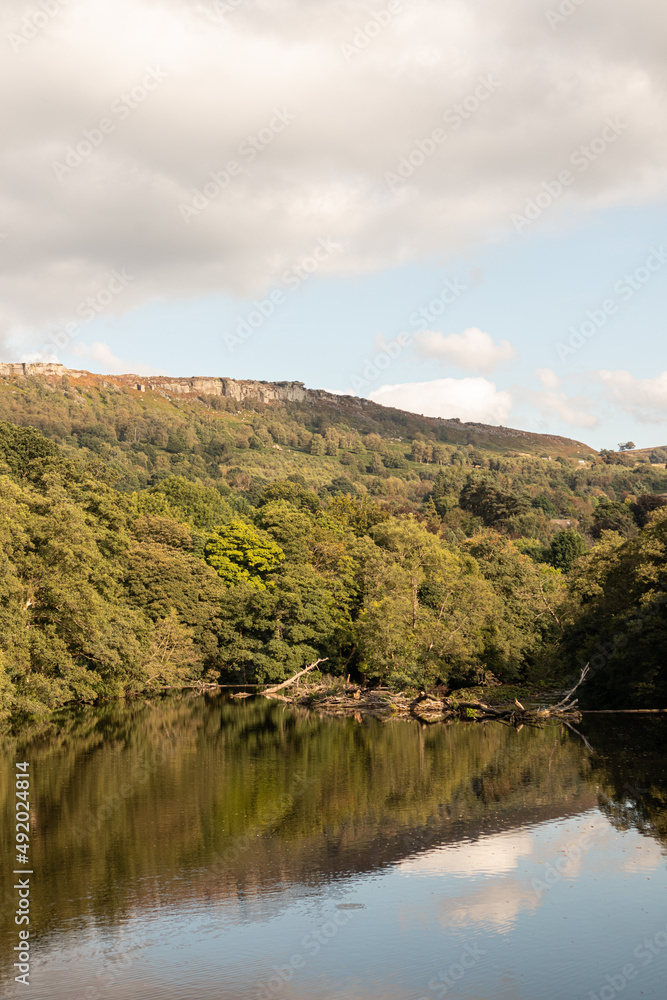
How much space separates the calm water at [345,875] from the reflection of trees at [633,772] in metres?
0.14

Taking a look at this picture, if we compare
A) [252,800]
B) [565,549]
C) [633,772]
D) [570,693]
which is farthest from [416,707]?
[565,549]

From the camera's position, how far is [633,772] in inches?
1135

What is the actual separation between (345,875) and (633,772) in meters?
14.5

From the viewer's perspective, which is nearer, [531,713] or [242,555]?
[531,713]

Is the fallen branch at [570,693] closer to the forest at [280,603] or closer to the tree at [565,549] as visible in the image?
the forest at [280,603]

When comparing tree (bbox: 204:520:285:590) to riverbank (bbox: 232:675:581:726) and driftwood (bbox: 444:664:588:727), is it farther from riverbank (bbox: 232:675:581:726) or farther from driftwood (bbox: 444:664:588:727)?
driftwood (bbox: 444:664:588:727)

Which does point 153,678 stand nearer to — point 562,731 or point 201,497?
point 562,731

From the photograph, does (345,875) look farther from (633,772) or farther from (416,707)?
(416,707)

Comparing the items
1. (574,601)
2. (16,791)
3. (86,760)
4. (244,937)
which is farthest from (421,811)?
(574,601)

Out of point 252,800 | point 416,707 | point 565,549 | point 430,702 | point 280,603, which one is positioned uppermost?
point 565,549

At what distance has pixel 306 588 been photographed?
63.1m

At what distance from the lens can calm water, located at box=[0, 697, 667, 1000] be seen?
13.8m

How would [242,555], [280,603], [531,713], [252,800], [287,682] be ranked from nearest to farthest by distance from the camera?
[252,800], [531,713], [287,682], [280,603], [242,555]

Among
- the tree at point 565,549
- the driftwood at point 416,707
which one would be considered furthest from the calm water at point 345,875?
the tree at point 565,549
